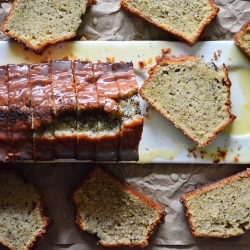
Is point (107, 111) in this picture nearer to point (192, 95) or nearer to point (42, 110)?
point (42, 110)

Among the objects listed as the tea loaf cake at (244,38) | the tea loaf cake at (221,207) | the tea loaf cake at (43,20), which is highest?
the tea loaf cake at (244,38)

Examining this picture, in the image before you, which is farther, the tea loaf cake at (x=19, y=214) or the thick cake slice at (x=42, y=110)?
the tea loaf cake at (x=19, y=214)

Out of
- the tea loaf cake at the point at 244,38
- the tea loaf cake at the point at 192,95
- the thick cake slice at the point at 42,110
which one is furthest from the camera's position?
the tea loaf cake at the point at 244,38

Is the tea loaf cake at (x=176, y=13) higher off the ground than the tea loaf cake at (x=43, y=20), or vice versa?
the tea loaf cake at (x=176, y=13)

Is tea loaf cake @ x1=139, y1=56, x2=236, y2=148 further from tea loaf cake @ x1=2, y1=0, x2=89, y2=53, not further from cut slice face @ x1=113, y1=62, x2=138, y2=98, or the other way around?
tea loaf cake @ x1=2, y1=0, x2=89, y2=53

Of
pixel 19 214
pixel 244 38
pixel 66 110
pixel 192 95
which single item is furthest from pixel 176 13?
pixel 19 214

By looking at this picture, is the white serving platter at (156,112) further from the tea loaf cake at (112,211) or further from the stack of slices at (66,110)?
the stack of slices at (66,110)

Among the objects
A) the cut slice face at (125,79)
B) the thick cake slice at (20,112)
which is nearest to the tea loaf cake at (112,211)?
the thick cake slice at (20,112)
